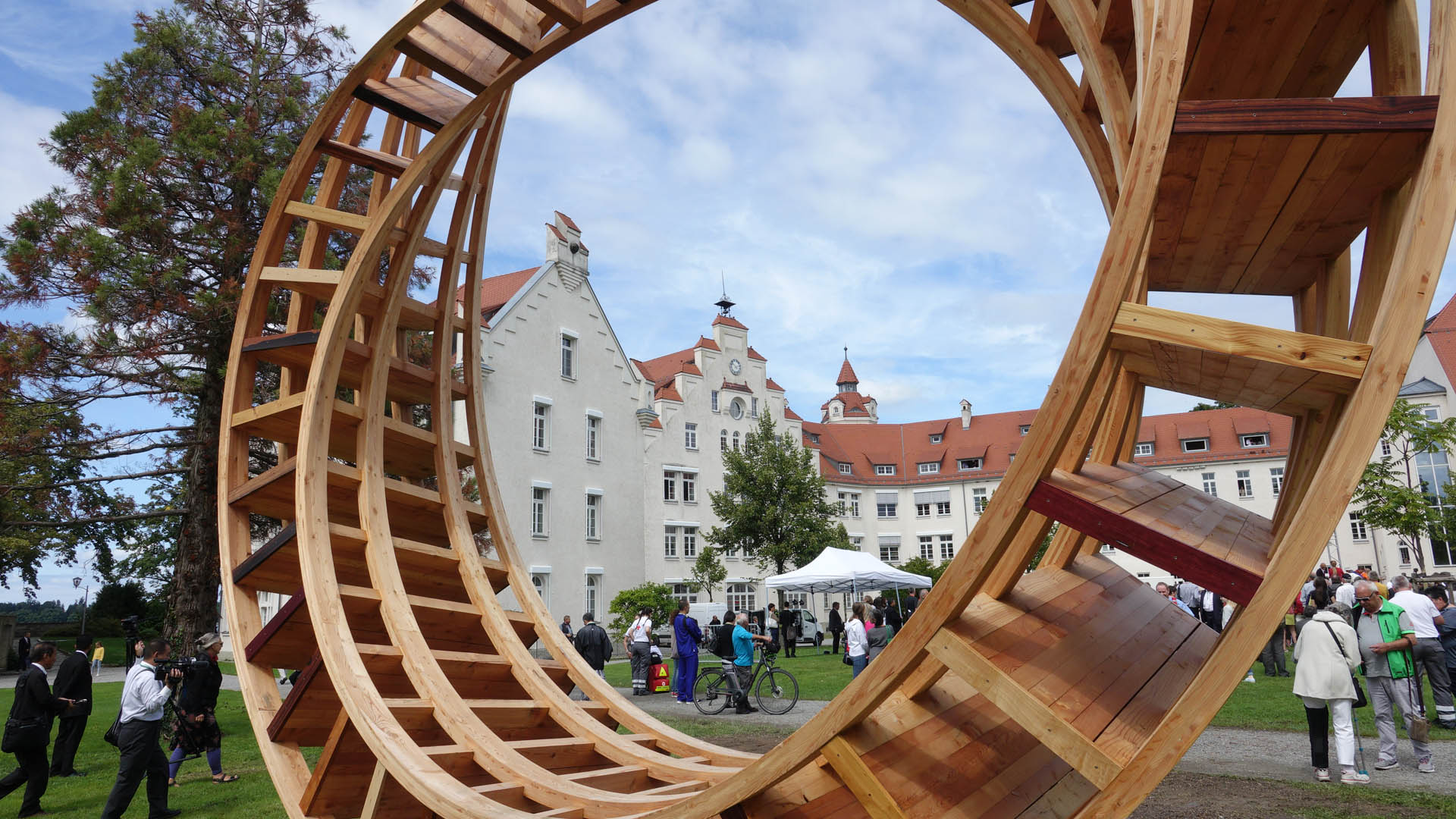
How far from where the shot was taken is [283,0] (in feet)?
49.2

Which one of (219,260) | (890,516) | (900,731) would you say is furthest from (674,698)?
(890,516)

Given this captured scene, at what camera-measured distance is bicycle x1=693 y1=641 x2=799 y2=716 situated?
13891 millimetres

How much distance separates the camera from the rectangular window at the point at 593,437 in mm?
33250

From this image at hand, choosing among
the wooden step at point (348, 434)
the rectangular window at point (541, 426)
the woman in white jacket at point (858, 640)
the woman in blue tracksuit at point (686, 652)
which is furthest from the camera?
the rectangular window at point (541, 426)

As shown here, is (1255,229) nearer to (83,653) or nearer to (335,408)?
(335,408)

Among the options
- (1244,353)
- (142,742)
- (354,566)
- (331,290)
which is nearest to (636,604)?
(142,742)

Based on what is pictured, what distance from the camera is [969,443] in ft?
179

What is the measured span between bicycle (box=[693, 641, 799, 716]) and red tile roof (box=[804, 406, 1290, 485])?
1389 inches

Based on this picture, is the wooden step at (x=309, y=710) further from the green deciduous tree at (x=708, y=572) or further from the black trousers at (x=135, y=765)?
the green deciduous tree at (x=708, y=572)

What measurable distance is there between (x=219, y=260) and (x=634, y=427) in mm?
22545

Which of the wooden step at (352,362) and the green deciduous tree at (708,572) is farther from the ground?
the wooden step at (352,362)

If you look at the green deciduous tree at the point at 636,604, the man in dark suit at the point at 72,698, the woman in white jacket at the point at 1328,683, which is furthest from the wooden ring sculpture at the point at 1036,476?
the green deciduous tree at the point at 636,604

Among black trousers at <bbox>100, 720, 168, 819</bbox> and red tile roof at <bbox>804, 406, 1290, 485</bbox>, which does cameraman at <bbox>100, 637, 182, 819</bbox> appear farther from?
red tile roof at <bbox>804, 406, 1290, 485</bbox>

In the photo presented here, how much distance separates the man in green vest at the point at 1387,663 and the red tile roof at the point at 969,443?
→ 137 ft
